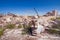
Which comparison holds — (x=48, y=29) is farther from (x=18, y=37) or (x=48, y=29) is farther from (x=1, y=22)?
(x=1, y=22)

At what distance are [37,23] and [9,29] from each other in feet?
6.37

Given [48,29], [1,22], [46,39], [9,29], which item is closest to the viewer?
[46,39]

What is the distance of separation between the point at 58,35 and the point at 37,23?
51.7 inches

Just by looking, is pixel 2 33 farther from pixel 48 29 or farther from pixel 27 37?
pixel 48 29

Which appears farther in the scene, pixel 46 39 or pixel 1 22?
pixel 1 22

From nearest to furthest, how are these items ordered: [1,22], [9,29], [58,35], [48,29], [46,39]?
[46,39] < [58,35] < [48,29] < [9,29] < [1,22]

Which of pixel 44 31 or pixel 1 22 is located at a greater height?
pixel 1 22

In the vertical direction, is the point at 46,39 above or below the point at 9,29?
below

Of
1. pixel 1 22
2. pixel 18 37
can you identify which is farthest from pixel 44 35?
pixel 1 22

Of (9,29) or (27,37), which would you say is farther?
(9,29)

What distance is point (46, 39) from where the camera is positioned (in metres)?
6.29

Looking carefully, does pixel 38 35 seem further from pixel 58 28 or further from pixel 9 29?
pixel 9 29

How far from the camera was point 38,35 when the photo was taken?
6680mm

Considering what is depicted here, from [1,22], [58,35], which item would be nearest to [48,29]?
[58,35]
